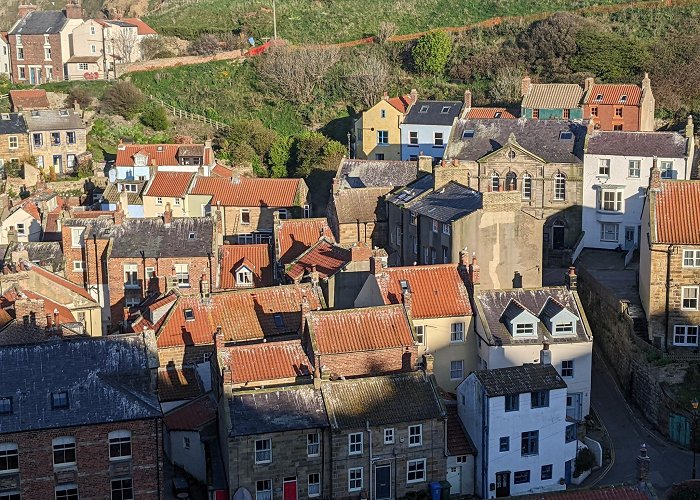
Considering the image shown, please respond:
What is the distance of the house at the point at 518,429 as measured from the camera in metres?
42.3

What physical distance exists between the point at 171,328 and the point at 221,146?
123ft

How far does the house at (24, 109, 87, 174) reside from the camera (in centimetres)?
8250

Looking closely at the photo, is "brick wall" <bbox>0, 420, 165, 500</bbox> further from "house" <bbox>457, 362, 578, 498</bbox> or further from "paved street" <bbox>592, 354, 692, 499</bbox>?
"paved street" <bbox>592, 354, 692, 499</bbox>

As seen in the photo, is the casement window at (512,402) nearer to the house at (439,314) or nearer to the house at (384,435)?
the house at (384,435)

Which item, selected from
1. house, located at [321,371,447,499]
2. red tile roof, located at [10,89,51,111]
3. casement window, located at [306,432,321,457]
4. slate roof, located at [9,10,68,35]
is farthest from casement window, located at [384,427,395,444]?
slate roof, located at [9,10,68,35]

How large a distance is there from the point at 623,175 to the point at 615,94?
14529 millimetres

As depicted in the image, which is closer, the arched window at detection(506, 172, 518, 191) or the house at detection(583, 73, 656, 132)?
the arched window at detection(506, 172, 518, 191)

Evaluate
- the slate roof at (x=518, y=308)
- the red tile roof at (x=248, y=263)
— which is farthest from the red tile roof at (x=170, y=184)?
the slate roof at (x=518, y=308)

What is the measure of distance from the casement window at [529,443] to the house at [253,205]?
29054 mm

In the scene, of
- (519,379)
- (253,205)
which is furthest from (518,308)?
(253,205)

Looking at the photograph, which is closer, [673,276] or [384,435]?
[384,435]

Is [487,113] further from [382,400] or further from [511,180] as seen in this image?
[382,400]

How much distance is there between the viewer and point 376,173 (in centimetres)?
6825

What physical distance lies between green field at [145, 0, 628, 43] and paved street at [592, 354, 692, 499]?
52759 millimetres
